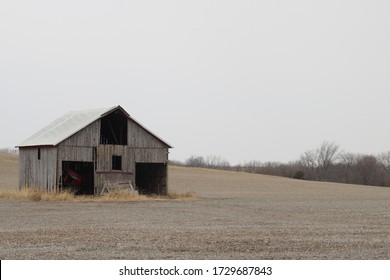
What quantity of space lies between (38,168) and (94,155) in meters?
3.95

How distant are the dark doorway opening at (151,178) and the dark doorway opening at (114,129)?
2.62 m

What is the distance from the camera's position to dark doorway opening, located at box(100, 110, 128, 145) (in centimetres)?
4431

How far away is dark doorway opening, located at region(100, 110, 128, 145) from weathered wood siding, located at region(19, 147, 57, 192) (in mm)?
4664

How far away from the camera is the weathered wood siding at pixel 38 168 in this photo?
1610 inches

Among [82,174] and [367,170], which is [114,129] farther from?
[367,170]

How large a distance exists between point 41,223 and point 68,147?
58.9ft

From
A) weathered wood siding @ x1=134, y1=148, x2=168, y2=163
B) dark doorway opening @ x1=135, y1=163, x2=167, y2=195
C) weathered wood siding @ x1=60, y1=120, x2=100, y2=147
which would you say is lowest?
dark doorway opening @ x1=135, y1=163, x2=167, y2=195

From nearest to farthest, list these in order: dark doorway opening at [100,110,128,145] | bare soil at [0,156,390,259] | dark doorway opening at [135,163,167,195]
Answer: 1. bare soil at [0,156,390,259]
2. dark doorway opening at [100,110,128,145]
3. dark doorway opening at [135,163,167,195]

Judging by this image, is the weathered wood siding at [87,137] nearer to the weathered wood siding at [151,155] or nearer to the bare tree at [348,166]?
the weathered wood siding at [151,155]

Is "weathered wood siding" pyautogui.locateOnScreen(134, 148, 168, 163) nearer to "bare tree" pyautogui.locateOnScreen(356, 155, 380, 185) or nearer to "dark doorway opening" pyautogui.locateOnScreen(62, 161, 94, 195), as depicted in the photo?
"dark doorway opening" pyautogui.locateOnScreen(62, 161, 94, 195)

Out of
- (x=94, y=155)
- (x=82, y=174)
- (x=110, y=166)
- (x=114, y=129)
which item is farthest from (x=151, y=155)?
(x=82, y=174)

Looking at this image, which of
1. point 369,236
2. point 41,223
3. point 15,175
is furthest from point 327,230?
point 15,175

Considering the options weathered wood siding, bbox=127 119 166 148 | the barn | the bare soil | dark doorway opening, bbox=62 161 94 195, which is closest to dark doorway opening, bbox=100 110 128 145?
the barn

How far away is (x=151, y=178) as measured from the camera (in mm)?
46312
